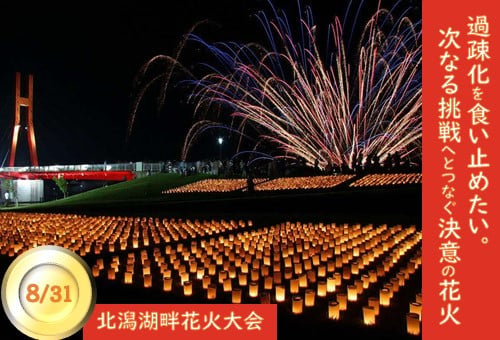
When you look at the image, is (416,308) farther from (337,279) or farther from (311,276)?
(311,276)

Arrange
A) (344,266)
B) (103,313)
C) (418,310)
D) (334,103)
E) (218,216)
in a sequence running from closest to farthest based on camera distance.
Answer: (103,313)
(418,310)
(344,266)
(218,216)
(334,103)

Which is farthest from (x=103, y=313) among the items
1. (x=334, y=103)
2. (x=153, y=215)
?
(x=334, y=103)

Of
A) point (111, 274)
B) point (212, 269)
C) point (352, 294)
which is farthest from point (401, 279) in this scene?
point (111, 274)

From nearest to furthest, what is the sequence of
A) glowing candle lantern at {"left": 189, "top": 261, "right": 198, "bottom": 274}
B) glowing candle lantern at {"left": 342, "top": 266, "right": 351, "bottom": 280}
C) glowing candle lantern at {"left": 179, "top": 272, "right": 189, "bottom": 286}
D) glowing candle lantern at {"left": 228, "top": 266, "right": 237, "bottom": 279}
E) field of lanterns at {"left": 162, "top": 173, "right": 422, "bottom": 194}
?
glowing candle lantern at {"left": 179, "top": 272, "right": 189, "bottom": 286} → glowing candle lantern at {"left": 342, "top": 266, "right": 351, "bottom": 280} → glowing candle lantern at {"left": 228, "top": 266, "right": 237, "bottom": 279} → glowing candle lantern at {"left": 189, "top": 261, "right": 198, "bottom": 274} → field of lanterns at {"left": 162, "top": 173, "right": 422, "bottom": 194}

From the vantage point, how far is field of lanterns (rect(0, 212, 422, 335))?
5254 mm

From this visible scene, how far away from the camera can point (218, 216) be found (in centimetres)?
1341

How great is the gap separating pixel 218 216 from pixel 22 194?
125 ft

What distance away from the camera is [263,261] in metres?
7.35

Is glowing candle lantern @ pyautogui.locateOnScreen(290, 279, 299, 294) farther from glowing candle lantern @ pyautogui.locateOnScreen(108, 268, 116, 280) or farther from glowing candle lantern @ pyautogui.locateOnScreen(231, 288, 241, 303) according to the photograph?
glowing candle lantern @ pyautogui.locateOnScreen(108, 268, 116, 280)

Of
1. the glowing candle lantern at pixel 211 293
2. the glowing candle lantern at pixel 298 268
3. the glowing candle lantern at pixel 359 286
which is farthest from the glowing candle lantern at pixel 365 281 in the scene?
the glowing candle lantern at pixel 211 293

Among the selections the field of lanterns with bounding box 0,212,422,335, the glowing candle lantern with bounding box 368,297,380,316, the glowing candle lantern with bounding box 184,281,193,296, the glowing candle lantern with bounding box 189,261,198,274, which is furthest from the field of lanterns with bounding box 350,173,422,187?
the glowing candle lantern with bounding box 184,281,193,296

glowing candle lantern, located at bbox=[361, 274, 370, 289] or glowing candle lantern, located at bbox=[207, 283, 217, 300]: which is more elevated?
glowing candle lantern, located at bbox=[361, 274, 370, 289]

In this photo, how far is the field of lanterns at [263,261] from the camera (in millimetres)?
5254

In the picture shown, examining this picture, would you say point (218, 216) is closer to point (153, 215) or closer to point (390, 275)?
point (153, 215)
